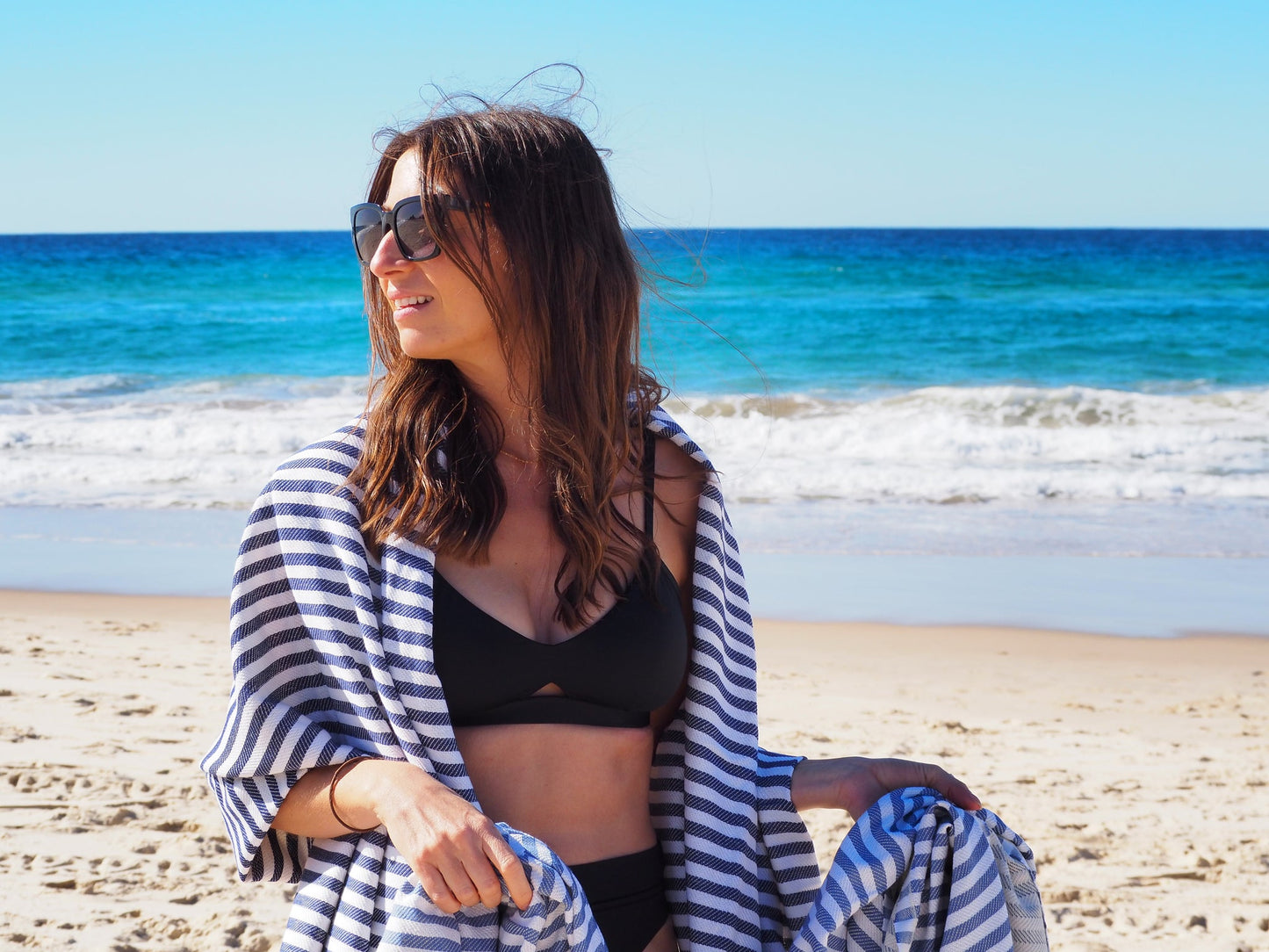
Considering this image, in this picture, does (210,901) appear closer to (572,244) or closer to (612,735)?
(612,735)

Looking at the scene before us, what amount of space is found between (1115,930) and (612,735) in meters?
2.35

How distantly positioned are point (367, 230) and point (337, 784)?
0.82m

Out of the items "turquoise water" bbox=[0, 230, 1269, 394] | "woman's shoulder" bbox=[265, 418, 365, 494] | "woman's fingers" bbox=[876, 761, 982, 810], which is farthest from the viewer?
"turquoise water" bbox=[0, 230, 1269, 394]

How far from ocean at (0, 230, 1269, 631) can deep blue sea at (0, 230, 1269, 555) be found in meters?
0.05

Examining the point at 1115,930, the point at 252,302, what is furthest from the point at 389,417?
the point at 252,302

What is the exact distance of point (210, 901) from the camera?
3469mm

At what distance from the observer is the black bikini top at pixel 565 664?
1594 mm

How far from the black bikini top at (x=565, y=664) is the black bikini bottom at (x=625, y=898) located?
199 mm

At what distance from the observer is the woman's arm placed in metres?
1.40

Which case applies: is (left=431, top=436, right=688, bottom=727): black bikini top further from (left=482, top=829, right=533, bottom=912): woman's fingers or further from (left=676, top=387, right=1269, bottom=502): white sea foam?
(left=676, top=387, right=1269, bottom=502): white sea foam

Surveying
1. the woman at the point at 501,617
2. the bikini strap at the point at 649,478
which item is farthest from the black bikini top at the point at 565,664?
the bikini strap at the point at 649,478

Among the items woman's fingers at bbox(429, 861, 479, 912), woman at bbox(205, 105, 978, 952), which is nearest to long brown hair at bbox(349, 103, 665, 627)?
woman at bbox(205, 105, 978, 952)

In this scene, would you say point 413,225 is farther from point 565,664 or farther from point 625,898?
point 625,898

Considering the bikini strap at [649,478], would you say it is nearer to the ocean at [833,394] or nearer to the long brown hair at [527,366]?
the long brown hair at [527,366]
